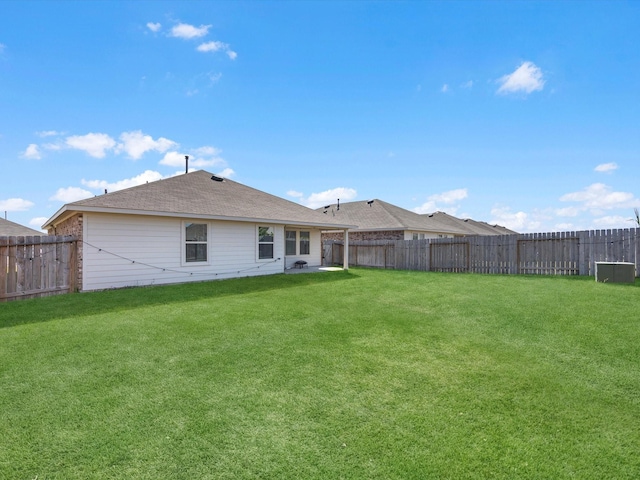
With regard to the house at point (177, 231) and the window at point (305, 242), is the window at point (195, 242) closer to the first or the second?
the house at point (177, 231)

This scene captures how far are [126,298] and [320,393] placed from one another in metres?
7.05

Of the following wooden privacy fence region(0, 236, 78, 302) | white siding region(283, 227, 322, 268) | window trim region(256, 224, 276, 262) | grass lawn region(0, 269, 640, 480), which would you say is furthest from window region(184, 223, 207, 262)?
white siding region(283, 227, 322, 268)

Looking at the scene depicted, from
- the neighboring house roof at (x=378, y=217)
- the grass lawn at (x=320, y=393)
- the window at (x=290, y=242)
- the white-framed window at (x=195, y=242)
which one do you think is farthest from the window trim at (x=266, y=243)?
the neighboring house roof at (x=378, y=217)

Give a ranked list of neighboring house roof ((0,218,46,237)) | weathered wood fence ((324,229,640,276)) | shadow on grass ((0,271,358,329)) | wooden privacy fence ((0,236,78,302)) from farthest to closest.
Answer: neighboring house roof ((0,218,46,237)) → weathered wood fence ((324,229,640,276)) → wooden privacy fence ((0,236,78,302)) → shadow on grass ((0,271,358,329))

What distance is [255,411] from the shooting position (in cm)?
314

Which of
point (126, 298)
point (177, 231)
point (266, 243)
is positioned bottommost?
point (126, 298)

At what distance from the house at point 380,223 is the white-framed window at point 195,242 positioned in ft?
32.7

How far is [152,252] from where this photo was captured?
10531 mm

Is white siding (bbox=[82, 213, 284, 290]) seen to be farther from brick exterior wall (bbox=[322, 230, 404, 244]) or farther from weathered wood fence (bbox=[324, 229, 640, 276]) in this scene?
brick exterior wall (bbox=[322, 230, 404, 244])

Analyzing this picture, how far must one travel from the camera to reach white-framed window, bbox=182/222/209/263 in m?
11.3

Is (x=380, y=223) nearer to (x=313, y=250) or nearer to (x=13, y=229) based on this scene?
(x=313, y=250)

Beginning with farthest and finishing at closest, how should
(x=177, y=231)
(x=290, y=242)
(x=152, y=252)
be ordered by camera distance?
1. (x=290, y=242)
2. (x=177, y=231)
3. (x=152, y=252)

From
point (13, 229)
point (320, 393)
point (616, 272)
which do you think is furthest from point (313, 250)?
point (13, 229)

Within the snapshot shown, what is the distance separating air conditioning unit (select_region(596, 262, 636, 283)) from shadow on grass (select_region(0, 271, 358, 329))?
28.4 ft
